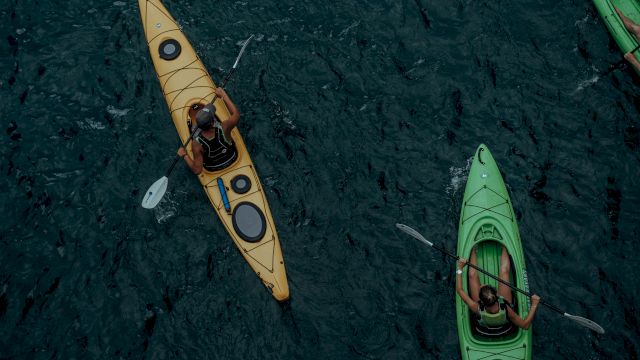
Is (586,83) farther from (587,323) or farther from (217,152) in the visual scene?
(217,152)

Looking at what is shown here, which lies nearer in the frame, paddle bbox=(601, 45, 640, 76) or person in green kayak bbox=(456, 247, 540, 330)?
person in green kayak bbox=(456, 247, 540, 330)

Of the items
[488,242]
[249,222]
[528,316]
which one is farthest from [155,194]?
[528,316]

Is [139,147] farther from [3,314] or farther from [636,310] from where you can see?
[636,310]

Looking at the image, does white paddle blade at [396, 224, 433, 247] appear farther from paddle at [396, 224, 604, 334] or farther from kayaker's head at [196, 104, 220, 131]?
kayaker's head at [196, 104, 220, 131]

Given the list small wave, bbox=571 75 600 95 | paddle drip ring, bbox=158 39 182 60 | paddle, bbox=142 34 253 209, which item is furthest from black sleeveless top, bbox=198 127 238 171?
small wave, bbox=571 75 600 95

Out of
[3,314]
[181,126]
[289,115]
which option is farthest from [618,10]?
[3,314]
